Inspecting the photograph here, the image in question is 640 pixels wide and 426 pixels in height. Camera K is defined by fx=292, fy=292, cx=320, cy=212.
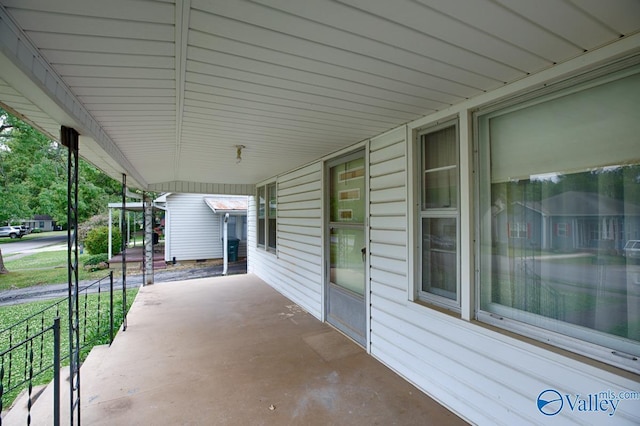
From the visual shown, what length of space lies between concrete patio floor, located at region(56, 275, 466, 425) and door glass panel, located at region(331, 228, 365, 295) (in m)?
0.70

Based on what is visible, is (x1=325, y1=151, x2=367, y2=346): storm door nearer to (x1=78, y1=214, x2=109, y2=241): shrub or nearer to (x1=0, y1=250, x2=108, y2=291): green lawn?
(x1=0, y1=250, x2=108, y2=291): green lawn

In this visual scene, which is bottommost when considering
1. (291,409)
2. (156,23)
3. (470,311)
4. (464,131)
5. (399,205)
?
(291,409)

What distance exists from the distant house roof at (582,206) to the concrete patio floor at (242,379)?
1683mm

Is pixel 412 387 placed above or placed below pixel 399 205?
below

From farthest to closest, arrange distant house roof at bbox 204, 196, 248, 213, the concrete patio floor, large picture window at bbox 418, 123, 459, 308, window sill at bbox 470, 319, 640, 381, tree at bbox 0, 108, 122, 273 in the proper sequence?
distant house roof at bbox 204, 196, 248, 213 → tree at bbox 0, 108, 122, 273 → large picture window at bbox 418, 123, 459, 308 → the concrete patio floor → window sill at bbox 470, 319, 640, 381

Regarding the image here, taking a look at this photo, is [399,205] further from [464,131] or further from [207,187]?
[207,187]

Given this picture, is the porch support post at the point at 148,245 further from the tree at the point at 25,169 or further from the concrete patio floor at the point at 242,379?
the tree at the point at 25,169

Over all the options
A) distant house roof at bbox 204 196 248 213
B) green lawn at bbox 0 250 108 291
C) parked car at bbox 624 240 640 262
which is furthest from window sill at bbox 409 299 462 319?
distant house roof at bbox 204 196 248 213

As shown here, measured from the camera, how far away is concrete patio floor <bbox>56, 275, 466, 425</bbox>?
2.30 m

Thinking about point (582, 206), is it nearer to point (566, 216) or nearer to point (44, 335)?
point (566, 216)

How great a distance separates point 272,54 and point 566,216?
194 cm

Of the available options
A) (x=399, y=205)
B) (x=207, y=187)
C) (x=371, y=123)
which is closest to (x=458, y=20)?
(x=371, y=123)

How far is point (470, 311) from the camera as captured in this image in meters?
2.19

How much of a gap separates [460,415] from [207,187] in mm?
6787
